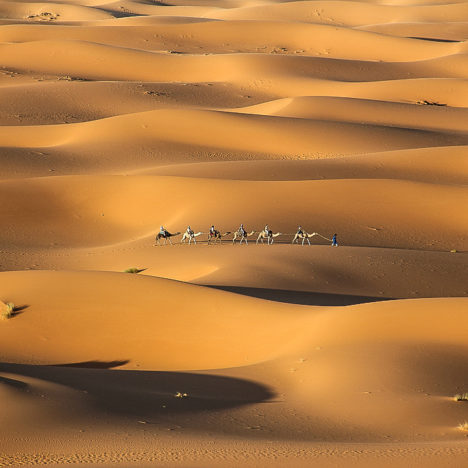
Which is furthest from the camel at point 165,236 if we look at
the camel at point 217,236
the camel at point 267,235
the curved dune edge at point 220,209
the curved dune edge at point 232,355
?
the curved dune edge at point 232,355

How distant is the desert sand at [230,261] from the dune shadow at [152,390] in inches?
1.6

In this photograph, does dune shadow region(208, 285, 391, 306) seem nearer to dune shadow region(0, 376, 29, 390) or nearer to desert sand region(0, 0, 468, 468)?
desert sand region(0, 0, 468, 468)

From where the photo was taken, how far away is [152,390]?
11602 mm

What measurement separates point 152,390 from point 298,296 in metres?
6.36

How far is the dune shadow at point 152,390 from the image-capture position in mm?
10477

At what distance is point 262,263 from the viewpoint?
19.9m

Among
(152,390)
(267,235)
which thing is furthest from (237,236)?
(152,390)

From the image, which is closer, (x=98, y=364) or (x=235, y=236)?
(x=98, y=364)

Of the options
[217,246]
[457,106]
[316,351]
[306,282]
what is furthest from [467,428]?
[457,106]

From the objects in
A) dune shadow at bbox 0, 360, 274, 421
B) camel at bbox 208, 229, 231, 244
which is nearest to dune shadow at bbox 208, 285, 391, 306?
dune shadow at bbox 0, 360, 274, 421

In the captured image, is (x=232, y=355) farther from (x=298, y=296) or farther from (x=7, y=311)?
(x=7, y=311)

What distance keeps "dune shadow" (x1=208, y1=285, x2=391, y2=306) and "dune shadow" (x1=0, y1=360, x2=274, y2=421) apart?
4341 mm

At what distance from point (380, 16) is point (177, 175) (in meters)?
59.8

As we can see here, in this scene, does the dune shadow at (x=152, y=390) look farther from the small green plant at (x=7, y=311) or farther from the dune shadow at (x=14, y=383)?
the small green plant at (x=7, y=311)
